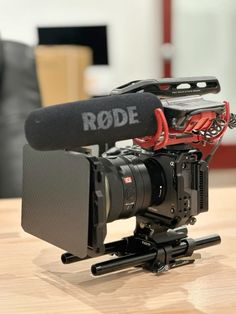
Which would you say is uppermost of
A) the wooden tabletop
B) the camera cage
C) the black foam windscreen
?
the black foam windscreen

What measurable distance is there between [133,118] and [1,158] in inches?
36.5

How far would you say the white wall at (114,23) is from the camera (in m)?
3.47

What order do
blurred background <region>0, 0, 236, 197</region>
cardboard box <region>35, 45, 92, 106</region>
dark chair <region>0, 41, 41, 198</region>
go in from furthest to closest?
blurred background <region>0, 0, 236, 197</region>
cardboard box <region>35, 45, 92, 106</region>
dark chair <region>0, 41, 41, 198</region>

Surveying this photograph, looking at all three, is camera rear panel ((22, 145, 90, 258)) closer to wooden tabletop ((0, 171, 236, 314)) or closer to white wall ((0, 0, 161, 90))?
wooden tabletop ((0, 171, 236, 314))

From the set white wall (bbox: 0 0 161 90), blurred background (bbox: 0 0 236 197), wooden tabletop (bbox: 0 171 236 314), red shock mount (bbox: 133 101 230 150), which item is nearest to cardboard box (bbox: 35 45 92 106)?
blurred background (bbox: 0 0 236 197)

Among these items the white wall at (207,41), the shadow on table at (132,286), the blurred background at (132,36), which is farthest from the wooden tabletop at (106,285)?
the white wall at (207,41)

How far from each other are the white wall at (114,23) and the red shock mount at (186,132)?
8.22 ft

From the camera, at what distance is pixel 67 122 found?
32.9 inches

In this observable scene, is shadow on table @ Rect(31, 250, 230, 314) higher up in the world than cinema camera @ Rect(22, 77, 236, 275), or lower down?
lower down

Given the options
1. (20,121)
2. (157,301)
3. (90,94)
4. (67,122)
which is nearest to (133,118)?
(67,122)

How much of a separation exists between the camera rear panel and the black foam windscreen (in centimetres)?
7

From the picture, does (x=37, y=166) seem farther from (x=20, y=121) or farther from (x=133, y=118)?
(x=20, y=121)

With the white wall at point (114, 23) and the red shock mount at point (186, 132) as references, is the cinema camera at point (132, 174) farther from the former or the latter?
the white wall at point (114, 23)

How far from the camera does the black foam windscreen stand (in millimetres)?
823
